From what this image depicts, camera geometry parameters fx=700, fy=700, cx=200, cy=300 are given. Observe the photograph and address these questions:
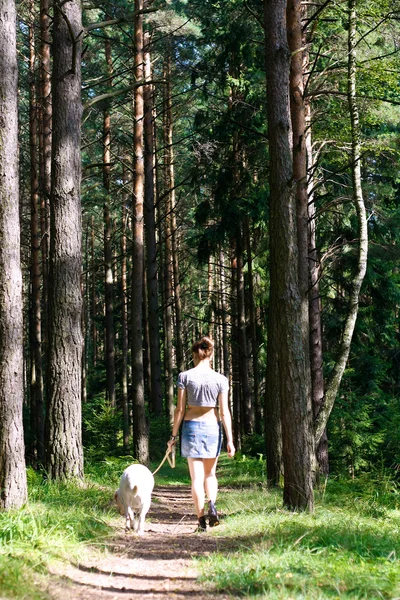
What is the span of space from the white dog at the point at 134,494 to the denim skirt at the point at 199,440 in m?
0.52

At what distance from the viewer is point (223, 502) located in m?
10.1

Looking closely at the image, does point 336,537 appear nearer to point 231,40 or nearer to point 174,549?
point 174,549

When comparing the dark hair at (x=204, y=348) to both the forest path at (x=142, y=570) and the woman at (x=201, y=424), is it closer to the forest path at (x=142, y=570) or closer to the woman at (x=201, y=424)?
the woman at (x=201, y=424)

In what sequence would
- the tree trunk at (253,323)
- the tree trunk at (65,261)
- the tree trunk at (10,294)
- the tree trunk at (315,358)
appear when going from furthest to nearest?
the tree trunk at (253,323) < the tree trunk at (315,358) < the tree trunk at (65,261) < the tree trunk at (10,294)

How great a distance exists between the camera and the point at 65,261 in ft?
32.5

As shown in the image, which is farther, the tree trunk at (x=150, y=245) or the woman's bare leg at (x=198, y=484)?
the tree trunk at (x=150, y=245)

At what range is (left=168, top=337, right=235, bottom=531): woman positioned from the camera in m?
7.66

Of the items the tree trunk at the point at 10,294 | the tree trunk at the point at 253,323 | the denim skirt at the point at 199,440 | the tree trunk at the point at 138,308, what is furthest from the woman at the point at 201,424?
the tree trunk at the point at 253,323

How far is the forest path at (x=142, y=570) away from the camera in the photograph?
495 cm

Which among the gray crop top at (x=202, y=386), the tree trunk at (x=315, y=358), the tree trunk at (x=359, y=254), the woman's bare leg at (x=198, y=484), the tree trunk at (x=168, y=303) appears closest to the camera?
the woman's bare leg at (x=198, y=484)

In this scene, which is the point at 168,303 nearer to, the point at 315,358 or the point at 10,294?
the point at 315,358

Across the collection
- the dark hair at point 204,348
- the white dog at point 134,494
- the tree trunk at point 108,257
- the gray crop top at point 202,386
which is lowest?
the white dog at point 134,494

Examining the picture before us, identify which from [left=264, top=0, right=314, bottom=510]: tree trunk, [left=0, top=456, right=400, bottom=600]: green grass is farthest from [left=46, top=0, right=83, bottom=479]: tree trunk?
[left=264, top=0, right=314, bottom=510]: tree trunk

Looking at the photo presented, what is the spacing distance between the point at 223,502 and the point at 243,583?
534 centimetres
